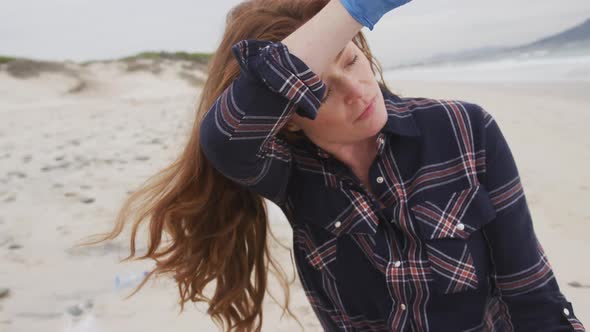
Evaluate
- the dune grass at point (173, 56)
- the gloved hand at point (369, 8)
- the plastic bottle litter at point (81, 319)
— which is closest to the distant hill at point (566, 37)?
the dune grass at point (173, 56)

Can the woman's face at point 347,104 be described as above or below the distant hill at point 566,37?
above

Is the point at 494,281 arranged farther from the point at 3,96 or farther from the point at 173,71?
the point at 173,71

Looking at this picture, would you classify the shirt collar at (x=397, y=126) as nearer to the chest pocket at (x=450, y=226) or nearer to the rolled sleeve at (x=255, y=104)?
the chest pocket at (x=450, y=226)

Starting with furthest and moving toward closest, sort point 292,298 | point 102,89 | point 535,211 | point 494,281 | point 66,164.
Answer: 1. point 102,89
2. point 66,164
3. point 535,211
4. point 292,298
5. point 494,281

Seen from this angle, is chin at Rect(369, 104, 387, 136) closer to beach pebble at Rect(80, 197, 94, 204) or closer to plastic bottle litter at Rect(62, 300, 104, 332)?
plastic bottle litter at Rect(62, 300, 104, 332)

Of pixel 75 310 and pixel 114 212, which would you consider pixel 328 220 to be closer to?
pixel 75 310

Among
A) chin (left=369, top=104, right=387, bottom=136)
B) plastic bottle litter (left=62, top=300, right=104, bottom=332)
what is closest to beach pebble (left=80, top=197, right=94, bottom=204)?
plastic bottle litter (left=62, top=300, right=104, bottom=332)

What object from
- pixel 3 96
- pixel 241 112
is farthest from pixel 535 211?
pixel 3 96

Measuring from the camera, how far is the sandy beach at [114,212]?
2318mm

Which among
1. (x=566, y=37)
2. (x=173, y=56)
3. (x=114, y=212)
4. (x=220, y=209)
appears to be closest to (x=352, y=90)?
(x=220, y=209)

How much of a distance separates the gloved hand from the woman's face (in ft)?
0.62

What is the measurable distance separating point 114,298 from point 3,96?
693 inches

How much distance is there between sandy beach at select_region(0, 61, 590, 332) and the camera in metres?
2.32

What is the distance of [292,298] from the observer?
2.42 m
